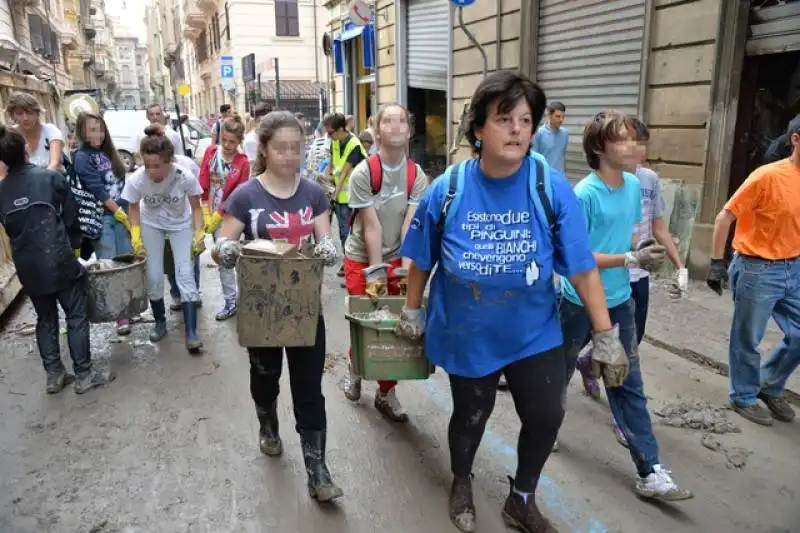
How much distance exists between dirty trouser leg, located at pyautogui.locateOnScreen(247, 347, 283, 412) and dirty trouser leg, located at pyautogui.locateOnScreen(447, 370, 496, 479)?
96 centimetres

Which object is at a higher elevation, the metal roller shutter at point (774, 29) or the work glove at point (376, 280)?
the metal roller shutter at point (774, 29)

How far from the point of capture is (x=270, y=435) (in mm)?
3477

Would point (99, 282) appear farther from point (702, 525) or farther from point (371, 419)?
point (702, 525)

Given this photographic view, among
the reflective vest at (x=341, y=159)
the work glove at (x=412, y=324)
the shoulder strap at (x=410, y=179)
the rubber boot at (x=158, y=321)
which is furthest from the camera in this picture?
the reflective vest at (x=341, y=159)

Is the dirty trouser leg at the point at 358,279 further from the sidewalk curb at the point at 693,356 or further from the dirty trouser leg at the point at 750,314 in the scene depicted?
the sidewalk curb at the point at 693,356

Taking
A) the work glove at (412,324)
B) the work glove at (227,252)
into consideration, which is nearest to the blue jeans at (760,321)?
the work glove at (412,324)

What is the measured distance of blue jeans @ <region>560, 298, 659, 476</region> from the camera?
2992 millimetres

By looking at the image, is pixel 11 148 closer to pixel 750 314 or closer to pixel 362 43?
pixel 750 314

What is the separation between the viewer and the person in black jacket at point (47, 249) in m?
4.12

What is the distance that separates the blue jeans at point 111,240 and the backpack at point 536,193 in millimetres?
4037

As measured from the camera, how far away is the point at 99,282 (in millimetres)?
4609

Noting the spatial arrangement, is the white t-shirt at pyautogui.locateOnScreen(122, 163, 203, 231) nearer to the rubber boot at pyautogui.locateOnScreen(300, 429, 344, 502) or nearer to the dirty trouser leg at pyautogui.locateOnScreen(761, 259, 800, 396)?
the rubber boot at pyautogui.locateOnScreen(300, 429, 344, 502)

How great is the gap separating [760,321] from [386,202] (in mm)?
2393

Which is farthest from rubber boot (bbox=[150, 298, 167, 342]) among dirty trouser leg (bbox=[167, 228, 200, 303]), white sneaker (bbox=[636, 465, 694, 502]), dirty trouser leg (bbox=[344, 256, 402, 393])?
white sneaker (bbox=[636, 465, 694, 502])
